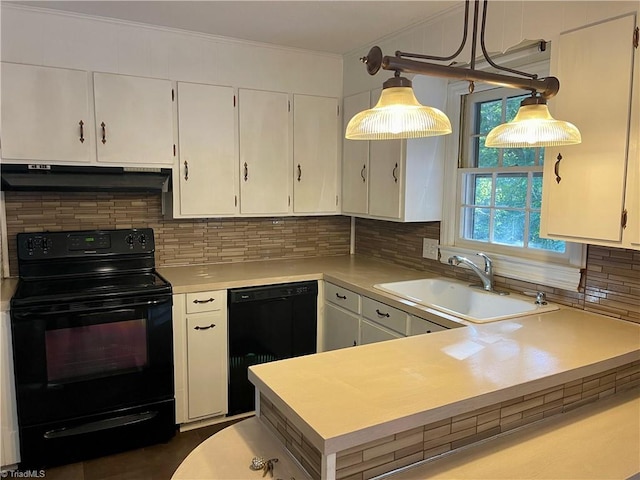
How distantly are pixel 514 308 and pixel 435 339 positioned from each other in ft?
2.71

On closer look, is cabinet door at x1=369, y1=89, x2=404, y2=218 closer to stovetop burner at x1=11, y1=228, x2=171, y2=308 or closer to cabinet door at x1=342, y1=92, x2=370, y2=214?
cabinet door at x1=342, y1=92, x2=370, y2=214

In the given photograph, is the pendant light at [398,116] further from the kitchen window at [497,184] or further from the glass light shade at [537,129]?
the kitchen window at [497,184]

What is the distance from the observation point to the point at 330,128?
3.38 metres

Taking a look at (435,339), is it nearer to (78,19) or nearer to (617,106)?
(617,106)

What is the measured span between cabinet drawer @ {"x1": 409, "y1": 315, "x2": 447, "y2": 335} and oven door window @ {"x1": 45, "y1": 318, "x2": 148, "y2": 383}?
1408 millimetres

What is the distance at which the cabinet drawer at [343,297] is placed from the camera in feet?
9.02

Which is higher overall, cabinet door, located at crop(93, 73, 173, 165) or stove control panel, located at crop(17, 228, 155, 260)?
cabinet door, located at crop(93, 73, 173, 165)

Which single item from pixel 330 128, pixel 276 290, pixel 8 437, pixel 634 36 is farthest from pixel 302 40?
pixel 8 437

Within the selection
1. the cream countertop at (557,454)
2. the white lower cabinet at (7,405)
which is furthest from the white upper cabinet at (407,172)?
the white lower cabinet at (7,405)

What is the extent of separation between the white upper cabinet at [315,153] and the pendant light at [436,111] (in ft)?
6.13

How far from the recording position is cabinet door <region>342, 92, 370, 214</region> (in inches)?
125

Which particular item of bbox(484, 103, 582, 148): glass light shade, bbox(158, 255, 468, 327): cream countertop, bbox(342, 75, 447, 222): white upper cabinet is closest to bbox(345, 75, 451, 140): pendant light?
bbox(484, 103, 582, 148): glass light shade

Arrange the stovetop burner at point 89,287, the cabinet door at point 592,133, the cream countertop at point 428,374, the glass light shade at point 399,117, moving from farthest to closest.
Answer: the stovetop burner at point 89,287 → the cabinet door at point 592,133 → the glass light shade at point 399,117 → the cream countertop at point 428,374

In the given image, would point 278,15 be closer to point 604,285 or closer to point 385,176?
point 385,176
